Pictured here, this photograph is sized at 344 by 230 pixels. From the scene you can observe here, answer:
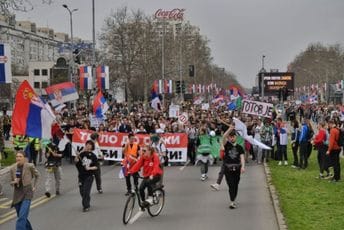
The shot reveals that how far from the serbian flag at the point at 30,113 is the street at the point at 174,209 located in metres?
1.83

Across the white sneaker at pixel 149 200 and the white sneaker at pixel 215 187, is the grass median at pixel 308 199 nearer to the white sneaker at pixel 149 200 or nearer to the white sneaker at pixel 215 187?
the white sneaker at pixel 215 187

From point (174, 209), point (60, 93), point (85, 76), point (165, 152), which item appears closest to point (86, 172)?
point (174, 209)

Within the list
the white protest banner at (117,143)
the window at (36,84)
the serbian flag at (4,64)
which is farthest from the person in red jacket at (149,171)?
the window at (36,84)

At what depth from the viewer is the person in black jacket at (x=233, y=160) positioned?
13633 millimetres

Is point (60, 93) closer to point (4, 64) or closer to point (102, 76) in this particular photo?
point (4, 64)

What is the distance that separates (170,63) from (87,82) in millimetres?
50119

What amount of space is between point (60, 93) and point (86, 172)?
488 inches

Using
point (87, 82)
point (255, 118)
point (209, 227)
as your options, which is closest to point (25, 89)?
point (209, 227)

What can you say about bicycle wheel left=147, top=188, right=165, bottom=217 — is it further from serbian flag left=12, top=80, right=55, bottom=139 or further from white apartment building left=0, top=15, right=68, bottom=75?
white apartment building left=0, top=15, right=68, bottom=75

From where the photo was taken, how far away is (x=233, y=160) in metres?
13.6

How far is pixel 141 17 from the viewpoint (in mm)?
68688

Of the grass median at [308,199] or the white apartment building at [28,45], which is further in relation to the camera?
the white apartment building at [28,45]

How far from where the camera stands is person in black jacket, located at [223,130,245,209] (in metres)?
13.6

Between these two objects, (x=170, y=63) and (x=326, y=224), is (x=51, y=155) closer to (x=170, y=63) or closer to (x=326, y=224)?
(x=326, y=224)
